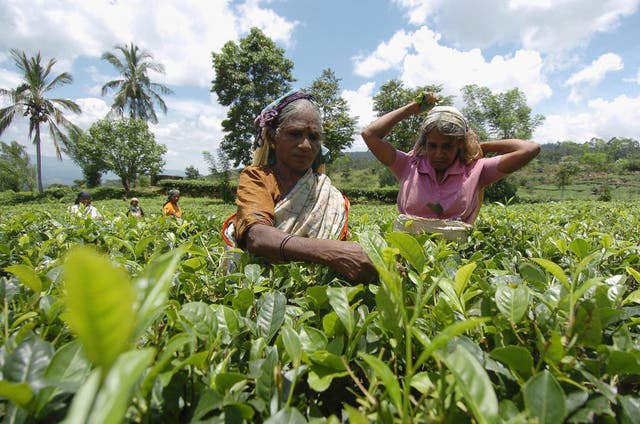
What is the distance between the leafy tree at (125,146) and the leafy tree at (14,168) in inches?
994

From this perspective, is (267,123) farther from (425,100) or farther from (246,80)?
(246,80)

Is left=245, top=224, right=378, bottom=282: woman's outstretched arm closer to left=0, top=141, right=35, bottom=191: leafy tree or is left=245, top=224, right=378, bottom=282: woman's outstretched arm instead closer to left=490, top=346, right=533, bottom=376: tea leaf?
left=490, top=346, right=533, bottom=376: tea leaf

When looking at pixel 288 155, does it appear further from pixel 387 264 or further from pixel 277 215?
pixel 387 264

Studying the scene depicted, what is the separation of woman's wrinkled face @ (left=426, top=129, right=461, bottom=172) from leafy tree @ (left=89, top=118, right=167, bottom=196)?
33.0m

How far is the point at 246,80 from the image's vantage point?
87.9ft

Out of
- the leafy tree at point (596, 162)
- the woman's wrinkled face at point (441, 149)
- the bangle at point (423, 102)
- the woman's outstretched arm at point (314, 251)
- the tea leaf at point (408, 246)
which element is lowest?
the leafy tree at point (596, 162)

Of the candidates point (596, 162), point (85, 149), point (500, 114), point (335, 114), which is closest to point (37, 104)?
point (85, 149)

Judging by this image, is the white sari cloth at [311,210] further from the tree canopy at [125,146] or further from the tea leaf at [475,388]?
the tree canopy at [125,146]

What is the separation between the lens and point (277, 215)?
1.79 metres

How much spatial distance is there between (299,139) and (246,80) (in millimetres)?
27246

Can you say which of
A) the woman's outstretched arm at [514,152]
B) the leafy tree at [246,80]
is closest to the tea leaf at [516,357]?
the woman's outstretched arm at [514,152]

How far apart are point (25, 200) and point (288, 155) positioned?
34.1m

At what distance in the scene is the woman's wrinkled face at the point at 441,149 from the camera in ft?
7.48

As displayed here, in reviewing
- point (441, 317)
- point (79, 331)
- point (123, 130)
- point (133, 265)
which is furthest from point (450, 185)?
point (123, 130)
